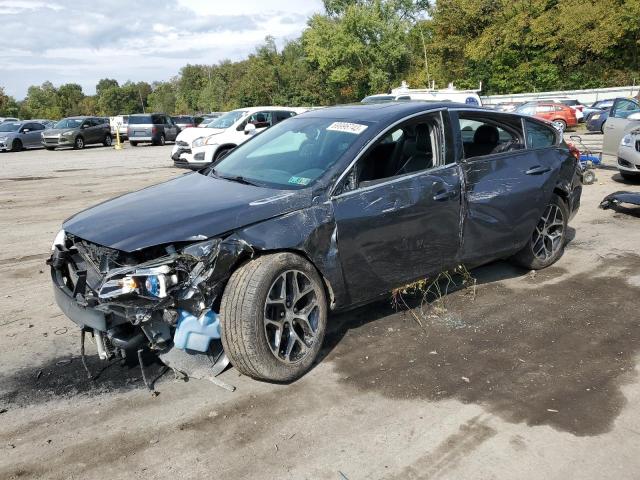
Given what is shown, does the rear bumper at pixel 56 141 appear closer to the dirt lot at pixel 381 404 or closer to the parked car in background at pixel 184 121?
the parked car in background at pixel 184 121

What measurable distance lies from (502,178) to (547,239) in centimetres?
115

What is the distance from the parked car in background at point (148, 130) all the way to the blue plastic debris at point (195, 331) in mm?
27404

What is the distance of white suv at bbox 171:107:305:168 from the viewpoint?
49.1 ft

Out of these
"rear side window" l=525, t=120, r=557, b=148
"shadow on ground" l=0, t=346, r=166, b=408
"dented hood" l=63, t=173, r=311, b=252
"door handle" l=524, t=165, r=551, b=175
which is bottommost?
"shadow on ground" l=0, t=346, r=166, b=408

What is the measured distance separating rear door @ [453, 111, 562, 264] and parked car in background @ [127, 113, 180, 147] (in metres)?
26.2

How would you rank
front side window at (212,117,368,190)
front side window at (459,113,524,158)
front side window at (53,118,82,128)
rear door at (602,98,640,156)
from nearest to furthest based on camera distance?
1. front side window at (212,117,368,190)
2. front side window at (459,113,524,158)
3. rear door at (602,98,640,156)
4. front side window at (53,118,82,128)

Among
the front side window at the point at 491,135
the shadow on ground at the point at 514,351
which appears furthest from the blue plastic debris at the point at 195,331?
the front side window at the point at 491,135

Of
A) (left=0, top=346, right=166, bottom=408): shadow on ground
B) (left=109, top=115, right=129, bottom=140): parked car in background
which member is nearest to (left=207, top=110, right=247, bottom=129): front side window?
(left=109, top=115, right=129, bottom=140): parked car in background

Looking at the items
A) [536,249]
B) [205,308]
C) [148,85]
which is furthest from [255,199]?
[148,85]

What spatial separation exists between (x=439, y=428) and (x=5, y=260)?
221 inches

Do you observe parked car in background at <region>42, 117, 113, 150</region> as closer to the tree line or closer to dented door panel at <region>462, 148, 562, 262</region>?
dented door panel at <region>462, 148, 562, 262</region>

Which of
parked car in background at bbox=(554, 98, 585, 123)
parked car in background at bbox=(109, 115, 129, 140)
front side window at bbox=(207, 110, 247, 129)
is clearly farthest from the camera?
parked car in background at bbox=(554, 98, 585, 123)

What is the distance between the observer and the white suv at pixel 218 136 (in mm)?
14977

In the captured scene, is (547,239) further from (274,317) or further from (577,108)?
(577,108)
